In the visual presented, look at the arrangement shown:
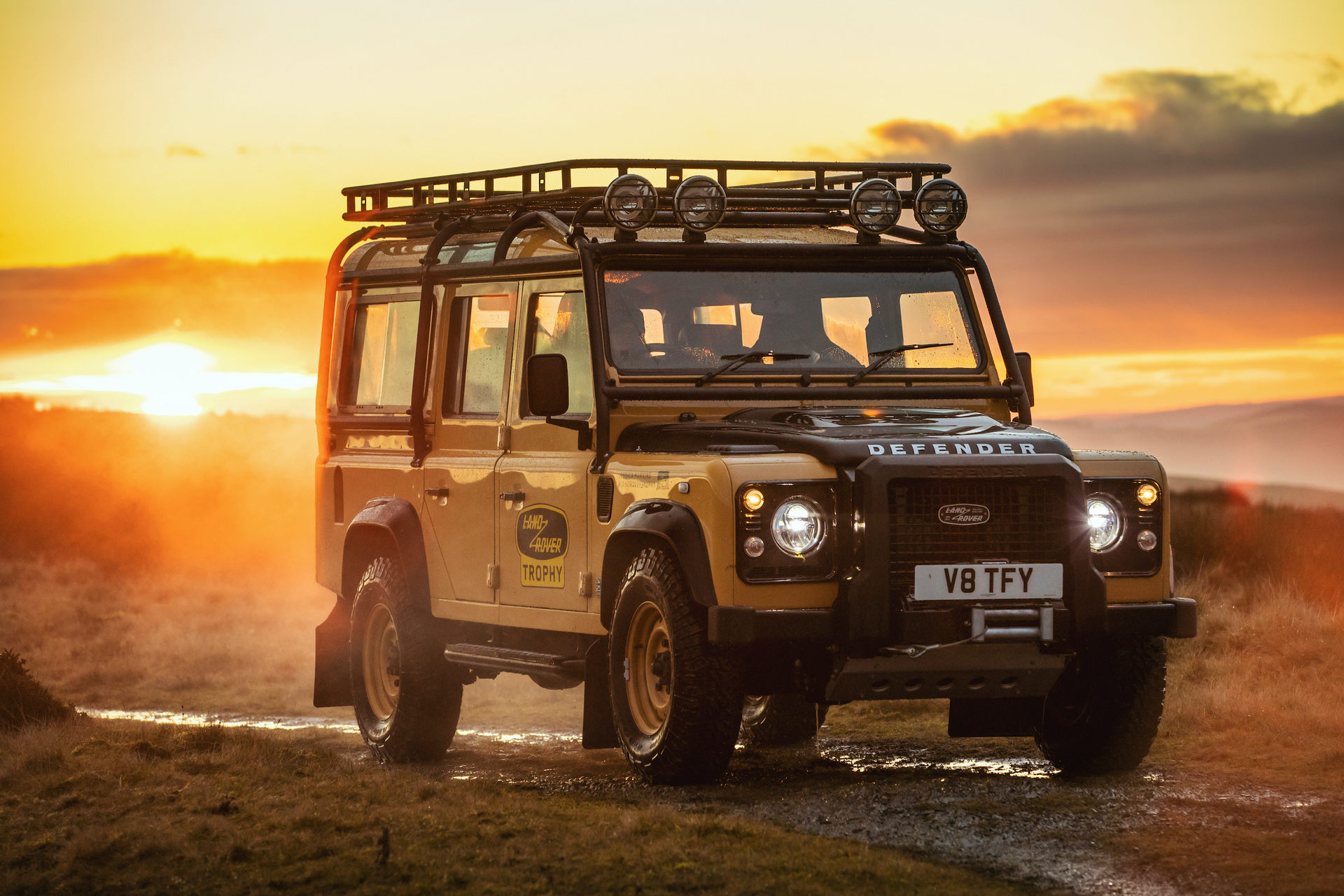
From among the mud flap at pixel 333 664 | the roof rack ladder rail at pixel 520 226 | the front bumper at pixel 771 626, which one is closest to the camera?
the front bumper at pixel 771 626

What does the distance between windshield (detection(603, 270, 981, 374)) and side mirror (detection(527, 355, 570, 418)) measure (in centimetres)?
44

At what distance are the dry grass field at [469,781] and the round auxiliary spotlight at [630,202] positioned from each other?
2925 mm

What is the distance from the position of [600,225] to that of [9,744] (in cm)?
510

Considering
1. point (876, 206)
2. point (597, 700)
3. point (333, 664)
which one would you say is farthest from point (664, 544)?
point (333, 664)

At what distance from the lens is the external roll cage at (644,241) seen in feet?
30.1

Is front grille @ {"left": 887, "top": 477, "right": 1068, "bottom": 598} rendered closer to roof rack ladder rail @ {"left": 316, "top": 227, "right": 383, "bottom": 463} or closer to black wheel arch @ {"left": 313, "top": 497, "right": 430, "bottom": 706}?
black wheel arch @ {"left": 313, "top": 497, "right": 430, "bottom": 706}

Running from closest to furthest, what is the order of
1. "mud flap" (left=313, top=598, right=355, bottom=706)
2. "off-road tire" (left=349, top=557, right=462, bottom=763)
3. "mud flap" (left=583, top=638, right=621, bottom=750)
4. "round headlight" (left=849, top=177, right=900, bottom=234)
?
1. "mud flap" (left=583, top=638, right=621, bottom=750)
2. "round headlight" (left=849, top=177, right=900, bottom=234)
3. "off-road tire" (left=349, top=557, right=462, bottom=763)
4. "mud flap" (left=313, top=598, right=355, bottom=706)

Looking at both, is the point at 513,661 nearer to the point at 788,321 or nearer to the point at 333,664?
the point at 788,321

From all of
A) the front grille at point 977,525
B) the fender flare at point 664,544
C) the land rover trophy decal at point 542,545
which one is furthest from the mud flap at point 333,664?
the front grille at point 977,525


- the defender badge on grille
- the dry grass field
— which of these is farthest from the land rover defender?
the dry grass field

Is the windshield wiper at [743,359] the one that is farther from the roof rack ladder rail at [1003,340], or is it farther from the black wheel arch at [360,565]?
the black wheel arch at [360,565]

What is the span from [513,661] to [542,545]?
0.64m

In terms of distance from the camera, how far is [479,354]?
34.4 ft

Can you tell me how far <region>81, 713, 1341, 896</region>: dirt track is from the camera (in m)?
6.97
